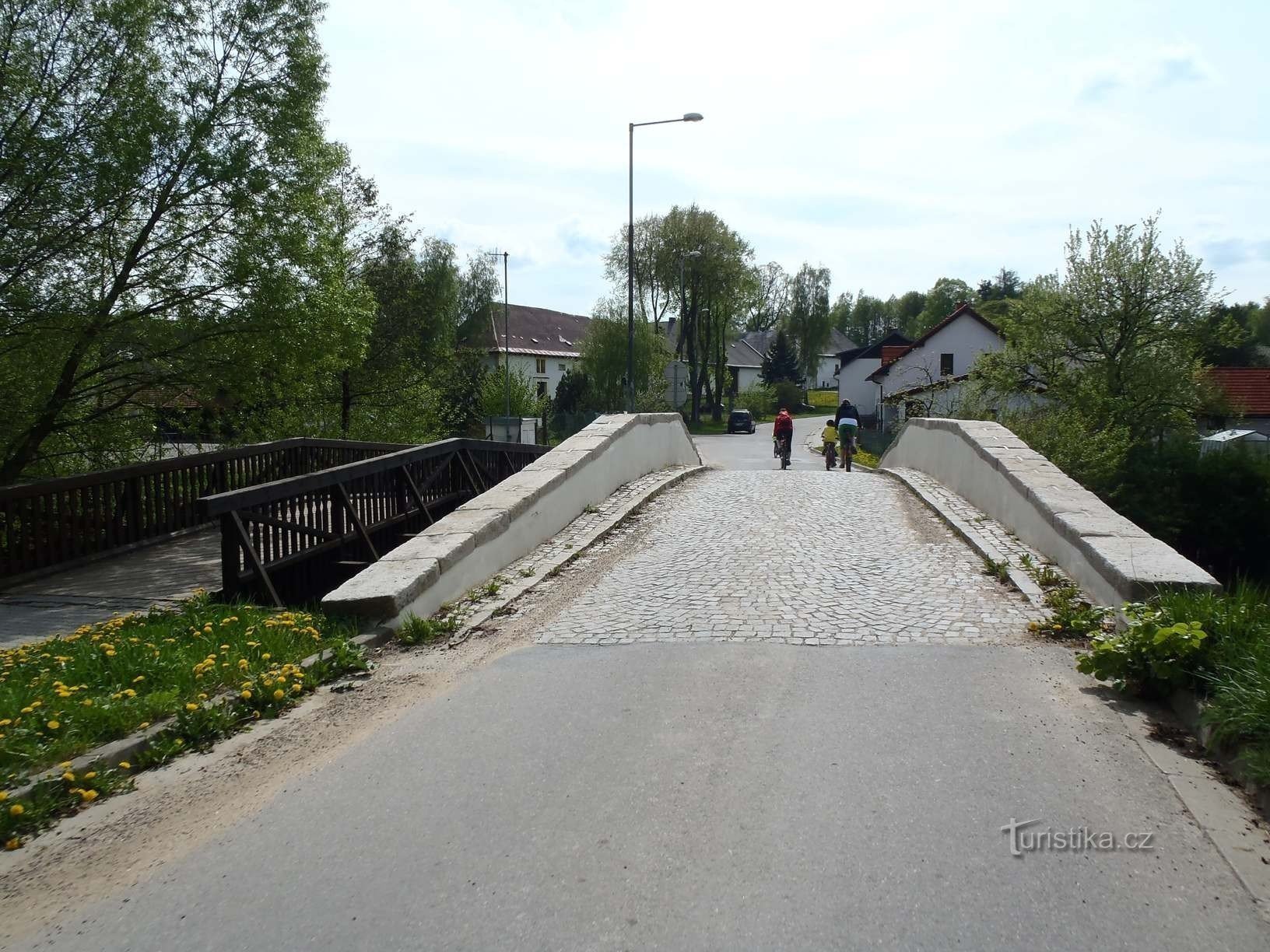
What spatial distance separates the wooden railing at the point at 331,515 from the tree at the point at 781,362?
82822 mm

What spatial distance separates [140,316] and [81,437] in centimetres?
215

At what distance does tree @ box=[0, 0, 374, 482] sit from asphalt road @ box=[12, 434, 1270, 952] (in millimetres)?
8666

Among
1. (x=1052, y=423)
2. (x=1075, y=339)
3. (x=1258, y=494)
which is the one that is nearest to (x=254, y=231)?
(x=1052, y=423)

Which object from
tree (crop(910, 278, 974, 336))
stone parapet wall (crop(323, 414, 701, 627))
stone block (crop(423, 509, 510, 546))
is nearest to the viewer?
stone parapet wall (crop(323, 414, 701, 627))

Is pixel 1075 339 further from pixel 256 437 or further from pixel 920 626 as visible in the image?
pixel 920 626

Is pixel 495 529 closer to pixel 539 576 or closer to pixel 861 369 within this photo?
pixel 539 576

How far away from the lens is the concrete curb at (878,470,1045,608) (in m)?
7.57

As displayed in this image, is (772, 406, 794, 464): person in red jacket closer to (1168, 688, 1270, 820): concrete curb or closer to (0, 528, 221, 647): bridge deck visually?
(0, 528, 221, 647): bridge deck

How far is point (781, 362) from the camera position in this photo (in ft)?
312

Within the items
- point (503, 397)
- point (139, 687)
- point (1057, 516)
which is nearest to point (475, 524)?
point (139, 687)

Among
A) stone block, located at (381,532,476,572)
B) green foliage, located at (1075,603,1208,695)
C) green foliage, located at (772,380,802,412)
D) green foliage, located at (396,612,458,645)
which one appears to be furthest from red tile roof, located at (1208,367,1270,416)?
green foliage, located at (396,612,458,645)

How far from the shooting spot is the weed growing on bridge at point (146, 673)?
466cm

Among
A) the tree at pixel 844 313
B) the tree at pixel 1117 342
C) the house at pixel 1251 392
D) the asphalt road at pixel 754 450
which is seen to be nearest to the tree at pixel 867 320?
the tree at pixel 844 313

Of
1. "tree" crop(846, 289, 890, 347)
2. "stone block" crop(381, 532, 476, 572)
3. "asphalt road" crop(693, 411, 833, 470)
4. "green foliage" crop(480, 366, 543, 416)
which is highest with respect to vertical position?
"tree" crop(846, 289, 890, 347)
